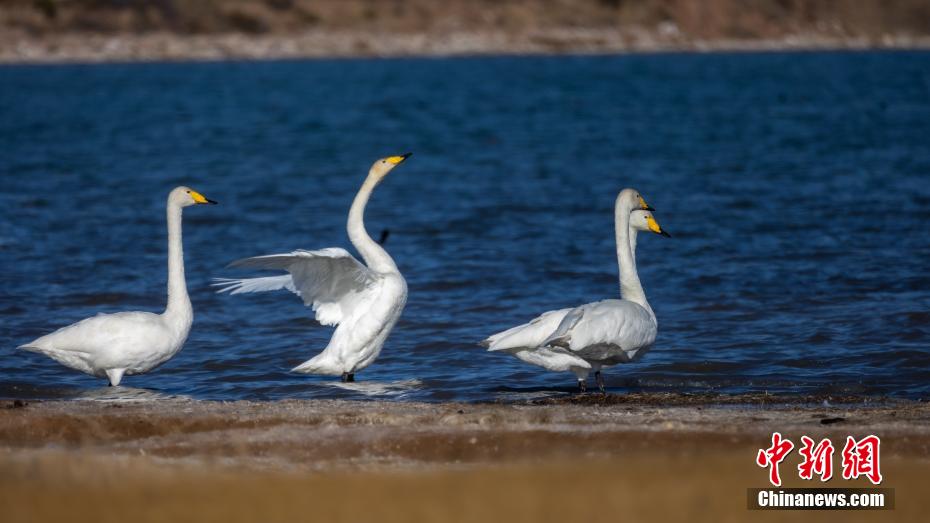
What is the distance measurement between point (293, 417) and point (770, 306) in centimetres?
648

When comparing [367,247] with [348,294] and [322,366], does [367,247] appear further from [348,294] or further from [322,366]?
[322,366]

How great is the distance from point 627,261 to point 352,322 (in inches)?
82.2

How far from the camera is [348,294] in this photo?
10.4 metres

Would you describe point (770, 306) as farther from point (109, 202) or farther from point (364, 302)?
point (109, 202)

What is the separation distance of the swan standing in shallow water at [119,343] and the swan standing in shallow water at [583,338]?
88.6 inches

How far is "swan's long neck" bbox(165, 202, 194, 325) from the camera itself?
392 inches

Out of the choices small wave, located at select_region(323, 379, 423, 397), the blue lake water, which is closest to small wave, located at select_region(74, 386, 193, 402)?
the blue lake water

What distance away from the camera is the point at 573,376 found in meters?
10.8

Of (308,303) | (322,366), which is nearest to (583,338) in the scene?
(322,366)

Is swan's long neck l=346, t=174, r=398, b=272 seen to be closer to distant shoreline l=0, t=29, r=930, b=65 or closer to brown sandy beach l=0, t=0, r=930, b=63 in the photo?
brown sandy beach l=0, t=0, r=930, b=63

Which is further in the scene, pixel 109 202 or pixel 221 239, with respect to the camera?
pixel 109 202

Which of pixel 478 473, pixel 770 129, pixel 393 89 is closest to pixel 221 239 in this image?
pixel 478 473

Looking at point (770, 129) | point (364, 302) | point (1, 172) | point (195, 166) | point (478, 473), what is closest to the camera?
point (478, 473)

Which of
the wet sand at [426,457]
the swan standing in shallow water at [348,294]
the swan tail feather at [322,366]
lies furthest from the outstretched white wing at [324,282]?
the wet sand at [426,457]
